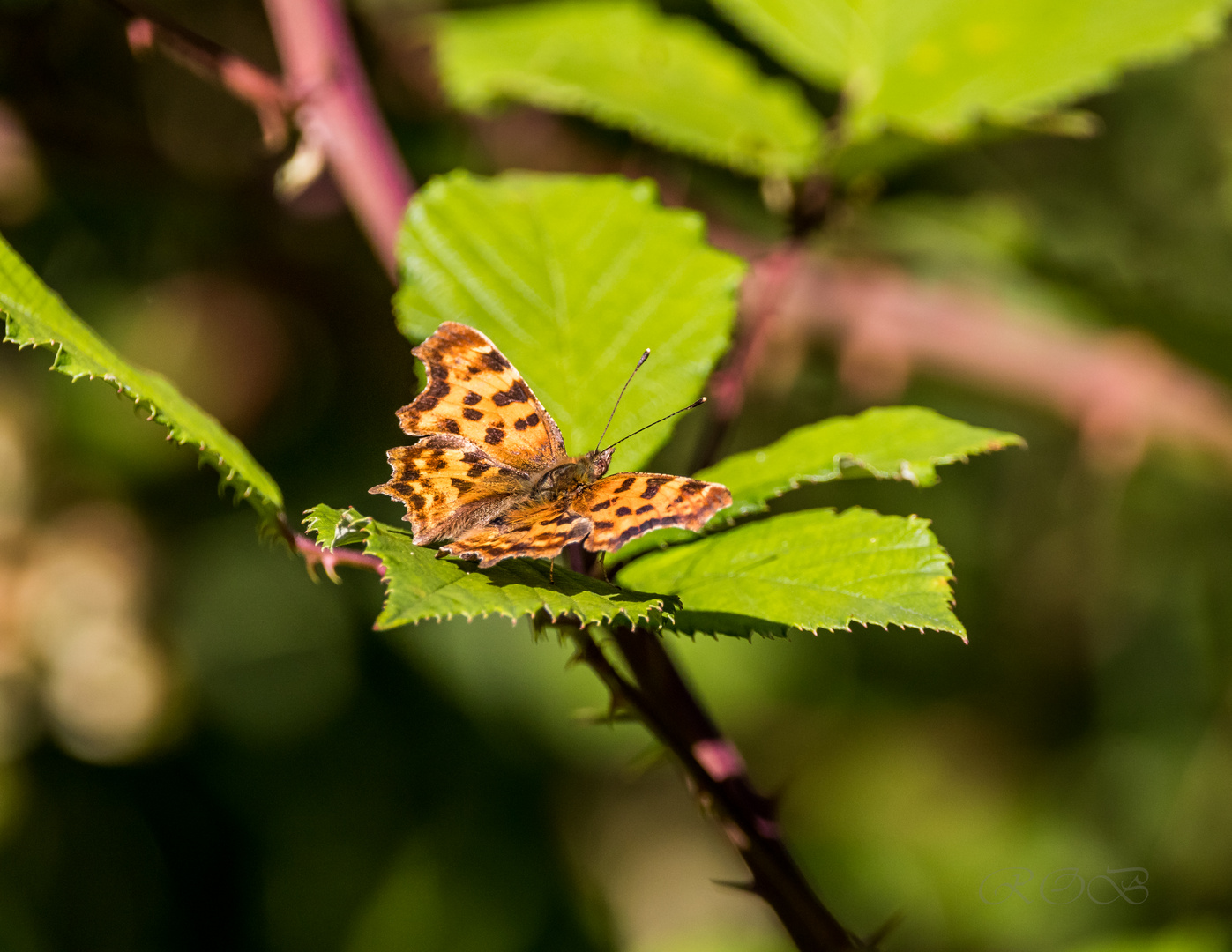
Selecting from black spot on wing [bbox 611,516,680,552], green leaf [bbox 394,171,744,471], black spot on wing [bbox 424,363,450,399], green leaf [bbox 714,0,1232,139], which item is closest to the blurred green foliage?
green leaf [bbox 714,0,1232,139]

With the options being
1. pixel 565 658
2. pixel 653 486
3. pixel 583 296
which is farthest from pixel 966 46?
pixel 565 658

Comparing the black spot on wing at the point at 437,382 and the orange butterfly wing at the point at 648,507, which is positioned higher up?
the black spot on wing at the point at 437,382

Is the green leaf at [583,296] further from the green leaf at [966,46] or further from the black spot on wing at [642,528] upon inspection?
the green leaf at [966,46]

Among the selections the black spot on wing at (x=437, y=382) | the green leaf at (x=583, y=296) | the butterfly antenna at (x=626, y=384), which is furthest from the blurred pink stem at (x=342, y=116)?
the butterfly antenna at (x=626, y=384)

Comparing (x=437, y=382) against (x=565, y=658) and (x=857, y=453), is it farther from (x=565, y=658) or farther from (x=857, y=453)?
(x=565, y=658)

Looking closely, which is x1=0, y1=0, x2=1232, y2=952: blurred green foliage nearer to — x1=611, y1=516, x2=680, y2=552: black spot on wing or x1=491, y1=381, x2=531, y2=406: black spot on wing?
x1=491, y1=381, x2=531, y2=406: black spot on wing

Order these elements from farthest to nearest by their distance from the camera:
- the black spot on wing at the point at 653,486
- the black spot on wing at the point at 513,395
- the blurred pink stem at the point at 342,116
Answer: the blurred pink stem at the point at 342,116 → the black spot on wing at the point at 513,395 → the black spot on wing at the point at 653,486

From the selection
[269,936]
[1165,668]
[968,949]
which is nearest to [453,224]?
[269,936]

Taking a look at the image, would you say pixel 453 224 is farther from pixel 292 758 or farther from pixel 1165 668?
pixel 1165 668
